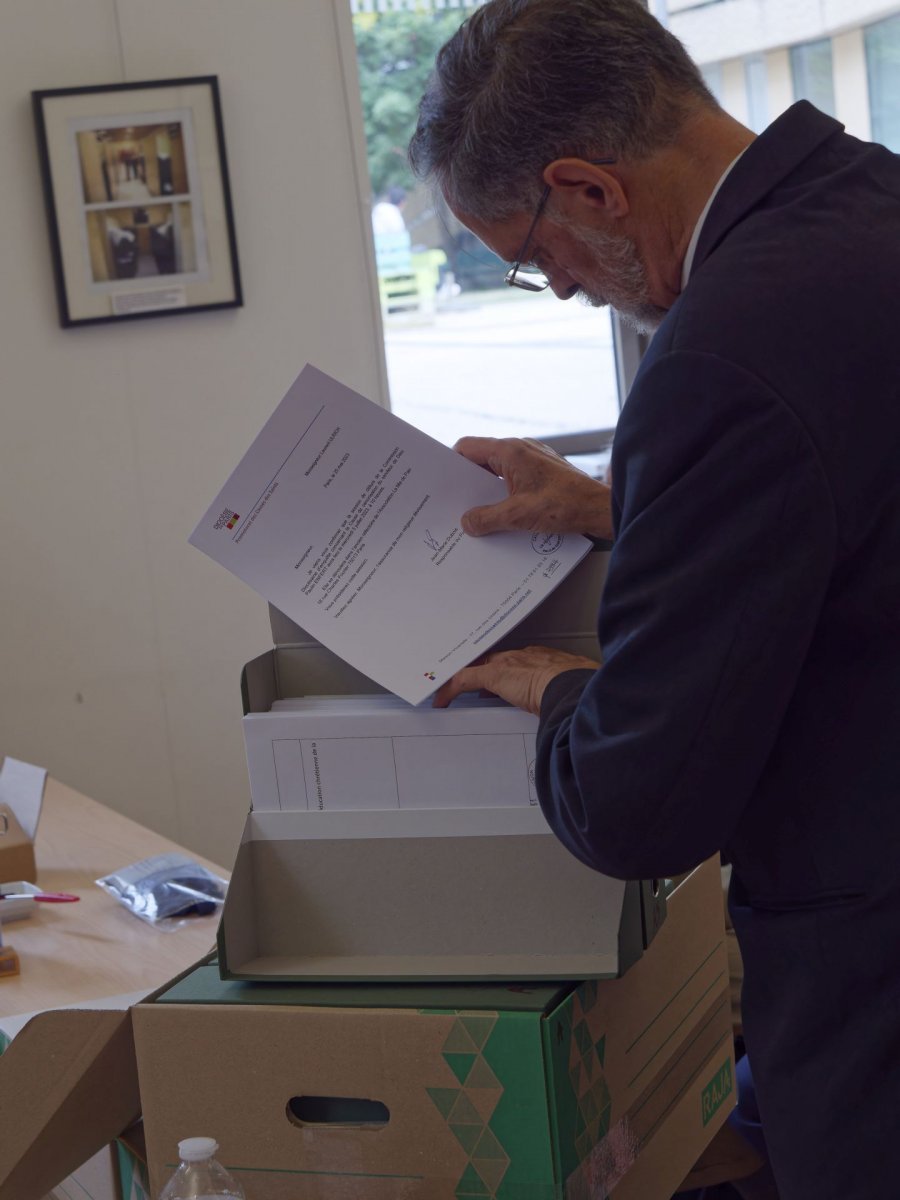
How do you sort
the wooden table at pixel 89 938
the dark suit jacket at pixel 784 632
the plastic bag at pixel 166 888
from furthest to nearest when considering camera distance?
the plastic bag at pixel 166 888, the wooden table at pixel 89 938, the dark suit jacket at pixel 784 632

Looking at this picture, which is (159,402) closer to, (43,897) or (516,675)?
(43,897)

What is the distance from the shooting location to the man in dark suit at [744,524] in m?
0.85

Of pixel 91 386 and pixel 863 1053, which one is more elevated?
pixel 91 386

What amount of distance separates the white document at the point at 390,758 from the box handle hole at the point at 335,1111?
227 mm

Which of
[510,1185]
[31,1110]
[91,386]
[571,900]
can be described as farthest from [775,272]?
[91,386]

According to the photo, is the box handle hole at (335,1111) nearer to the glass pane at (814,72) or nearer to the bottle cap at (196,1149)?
the bottle cap at (196,1149)

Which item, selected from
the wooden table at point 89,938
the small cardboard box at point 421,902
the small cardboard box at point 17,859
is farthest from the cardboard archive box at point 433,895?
the small cardboard box at point 17,859

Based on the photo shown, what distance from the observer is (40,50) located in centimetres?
293

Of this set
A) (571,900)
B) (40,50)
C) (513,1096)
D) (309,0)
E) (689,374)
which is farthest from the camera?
(309,0)

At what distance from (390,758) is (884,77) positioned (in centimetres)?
311

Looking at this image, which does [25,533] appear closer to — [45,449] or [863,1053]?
[45,449]

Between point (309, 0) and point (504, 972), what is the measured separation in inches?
105

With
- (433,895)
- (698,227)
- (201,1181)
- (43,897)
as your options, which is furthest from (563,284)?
(43,897)

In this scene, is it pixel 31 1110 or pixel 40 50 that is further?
pixel 40 50
